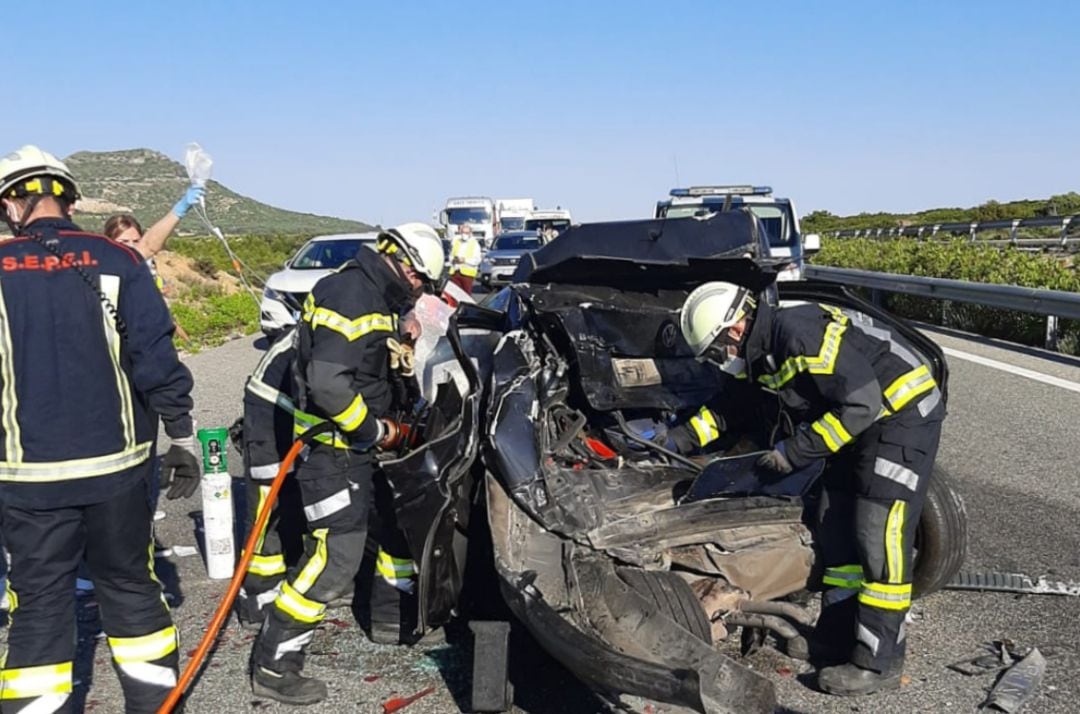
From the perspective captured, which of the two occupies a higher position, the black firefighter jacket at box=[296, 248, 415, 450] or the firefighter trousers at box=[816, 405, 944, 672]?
the black firefighter jacket at box=[296, 248, 415, 450]

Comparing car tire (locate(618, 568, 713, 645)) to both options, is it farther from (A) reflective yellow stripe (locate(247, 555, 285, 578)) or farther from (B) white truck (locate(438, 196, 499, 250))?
(B) white truck (locate(438, 196, 499, 250))

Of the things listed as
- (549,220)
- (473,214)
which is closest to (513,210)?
(473,214)

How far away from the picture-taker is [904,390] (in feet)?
13.7

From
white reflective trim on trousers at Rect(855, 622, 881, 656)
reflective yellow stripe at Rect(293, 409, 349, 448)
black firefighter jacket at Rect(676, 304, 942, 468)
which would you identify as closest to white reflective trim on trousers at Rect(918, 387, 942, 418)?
black firefighter jacket at Rect(676, 304, 942, 468)

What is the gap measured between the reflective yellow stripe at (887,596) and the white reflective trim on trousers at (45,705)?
291cm

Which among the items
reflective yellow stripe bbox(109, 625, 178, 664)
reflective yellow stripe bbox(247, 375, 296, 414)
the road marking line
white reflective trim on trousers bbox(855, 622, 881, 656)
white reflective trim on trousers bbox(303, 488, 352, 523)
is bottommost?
white reflective trim on trousers bbox(855, 622, 881, 656)

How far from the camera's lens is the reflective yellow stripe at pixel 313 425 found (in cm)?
421

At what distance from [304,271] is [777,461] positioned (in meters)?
12.4

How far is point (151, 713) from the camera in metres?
3.63

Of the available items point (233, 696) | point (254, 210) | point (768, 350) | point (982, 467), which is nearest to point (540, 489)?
point (768, 350)

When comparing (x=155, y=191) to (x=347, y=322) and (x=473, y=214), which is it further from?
(x=347, y=322)

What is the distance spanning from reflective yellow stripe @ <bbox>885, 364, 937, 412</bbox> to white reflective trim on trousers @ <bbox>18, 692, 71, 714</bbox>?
3145 millimetres

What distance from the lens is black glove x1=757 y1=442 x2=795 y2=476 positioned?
4.17 meters

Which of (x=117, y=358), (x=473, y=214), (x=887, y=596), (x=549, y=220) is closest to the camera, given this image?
(x=117, y=358)
